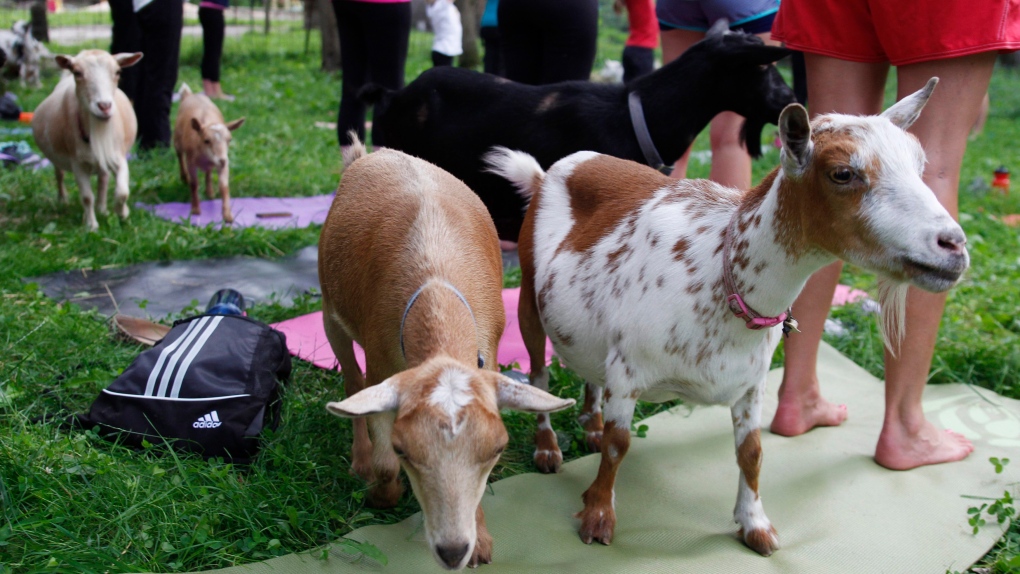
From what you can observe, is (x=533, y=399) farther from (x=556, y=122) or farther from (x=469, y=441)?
(x=556, y=122)

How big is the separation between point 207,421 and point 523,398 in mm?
1290

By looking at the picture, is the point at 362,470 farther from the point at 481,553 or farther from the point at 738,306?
the point at 738,306

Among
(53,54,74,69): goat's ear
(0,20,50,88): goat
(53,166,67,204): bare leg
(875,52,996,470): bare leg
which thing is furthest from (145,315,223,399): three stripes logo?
(0,20,50,88): goat

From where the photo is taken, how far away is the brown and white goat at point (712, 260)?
6.82 ft

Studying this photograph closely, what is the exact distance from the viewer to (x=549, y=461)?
9.77 feet

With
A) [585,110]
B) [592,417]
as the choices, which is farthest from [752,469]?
[585,110]

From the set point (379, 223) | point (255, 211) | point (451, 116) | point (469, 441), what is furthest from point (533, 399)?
point (255, 211)

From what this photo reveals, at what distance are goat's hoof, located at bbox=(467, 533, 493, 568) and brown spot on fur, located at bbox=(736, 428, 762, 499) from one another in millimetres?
832

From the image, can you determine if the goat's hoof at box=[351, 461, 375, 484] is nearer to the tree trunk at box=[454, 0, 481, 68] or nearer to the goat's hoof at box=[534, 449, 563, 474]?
the goat's hoof at box=[534, 449, 563, 474]

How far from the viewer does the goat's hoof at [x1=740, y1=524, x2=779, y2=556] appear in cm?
257

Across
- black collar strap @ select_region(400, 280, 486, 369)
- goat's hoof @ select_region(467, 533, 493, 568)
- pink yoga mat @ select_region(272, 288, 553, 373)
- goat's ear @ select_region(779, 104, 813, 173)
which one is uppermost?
goat's ear @ select_region(779, 104, 813, 173)

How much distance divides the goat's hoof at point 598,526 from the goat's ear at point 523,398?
0.66m

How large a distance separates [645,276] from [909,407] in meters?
1.30

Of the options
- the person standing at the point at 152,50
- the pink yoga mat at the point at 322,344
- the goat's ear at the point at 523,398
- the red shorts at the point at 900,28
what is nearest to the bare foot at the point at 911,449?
the pink yoga mat at the point at 322,344
